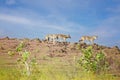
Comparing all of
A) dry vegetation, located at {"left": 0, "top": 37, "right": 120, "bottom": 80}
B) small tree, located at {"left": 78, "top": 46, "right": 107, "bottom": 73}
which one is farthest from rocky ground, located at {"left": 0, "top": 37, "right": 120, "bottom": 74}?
small tree, located at {"left": 78, "top": 46, "right": 107, "bottom": 73}

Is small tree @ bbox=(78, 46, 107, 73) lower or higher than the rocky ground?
lower

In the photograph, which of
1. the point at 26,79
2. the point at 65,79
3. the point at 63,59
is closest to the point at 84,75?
the point at 65,79

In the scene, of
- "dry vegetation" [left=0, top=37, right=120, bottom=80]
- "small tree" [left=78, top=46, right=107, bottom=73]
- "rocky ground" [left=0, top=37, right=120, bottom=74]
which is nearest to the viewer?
"small tree" [left=78, top=46, right=107, bottom=73]

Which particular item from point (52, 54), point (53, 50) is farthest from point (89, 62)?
point (53, 50)

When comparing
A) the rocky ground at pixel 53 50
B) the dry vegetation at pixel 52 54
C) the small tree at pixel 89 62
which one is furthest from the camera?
the rocky ground at pixel 53 50

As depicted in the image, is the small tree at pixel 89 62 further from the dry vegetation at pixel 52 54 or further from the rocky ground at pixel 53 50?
the rocky ground at pixel 53 50

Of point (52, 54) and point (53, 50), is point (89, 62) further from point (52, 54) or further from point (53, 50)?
point (53, 50)

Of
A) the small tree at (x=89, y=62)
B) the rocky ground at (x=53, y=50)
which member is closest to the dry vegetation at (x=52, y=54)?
the rocky ground at (x=53, y=50)

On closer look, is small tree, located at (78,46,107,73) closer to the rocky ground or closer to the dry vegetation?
the dry vegetation

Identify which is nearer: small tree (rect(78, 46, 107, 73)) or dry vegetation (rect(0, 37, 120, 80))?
small tree (rect(78, 46, 107, 73))

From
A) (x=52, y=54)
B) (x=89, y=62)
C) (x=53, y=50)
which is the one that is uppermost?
(x=53, y=50)

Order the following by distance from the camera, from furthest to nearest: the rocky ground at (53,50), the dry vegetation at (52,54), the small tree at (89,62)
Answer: the rocky ground at (53,50) < the dry vegetation at (52,54) < the small tree at (89,62)

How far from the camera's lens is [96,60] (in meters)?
Answer: 38.5

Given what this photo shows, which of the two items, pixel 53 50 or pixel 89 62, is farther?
pixel 53 50
